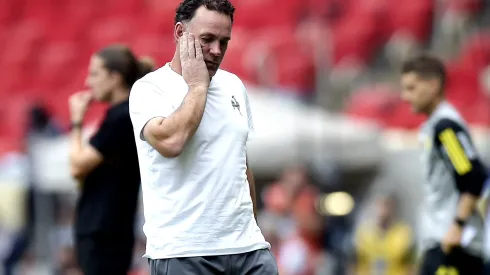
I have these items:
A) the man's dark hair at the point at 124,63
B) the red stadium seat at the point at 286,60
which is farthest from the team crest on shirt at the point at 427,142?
the red stadium seat at the point at 286,60

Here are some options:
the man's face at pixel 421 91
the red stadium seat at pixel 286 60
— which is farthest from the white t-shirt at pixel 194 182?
the red stadium seat at pixel 286 60

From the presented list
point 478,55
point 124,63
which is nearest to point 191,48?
point 124,63

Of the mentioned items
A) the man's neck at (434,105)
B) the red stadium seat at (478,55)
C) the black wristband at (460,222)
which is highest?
the red stadium seat at (478,55)

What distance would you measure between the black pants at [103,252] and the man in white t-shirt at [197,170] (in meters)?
1.86

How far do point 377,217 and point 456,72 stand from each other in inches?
133

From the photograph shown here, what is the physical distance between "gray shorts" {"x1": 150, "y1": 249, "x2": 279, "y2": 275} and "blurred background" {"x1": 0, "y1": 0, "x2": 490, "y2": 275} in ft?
17.9

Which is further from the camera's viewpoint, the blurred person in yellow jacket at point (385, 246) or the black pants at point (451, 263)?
the blurred person in yellow jacket at point (385, 246)

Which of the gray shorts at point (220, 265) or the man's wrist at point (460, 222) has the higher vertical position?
the gray shorts at point (220, 265)

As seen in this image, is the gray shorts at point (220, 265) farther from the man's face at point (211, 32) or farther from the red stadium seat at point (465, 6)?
the red stadium seat at point (465, 6)

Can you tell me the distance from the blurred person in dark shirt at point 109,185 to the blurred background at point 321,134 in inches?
148

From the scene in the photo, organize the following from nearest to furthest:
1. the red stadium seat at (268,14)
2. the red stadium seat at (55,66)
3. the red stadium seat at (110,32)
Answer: the red stadium seat at (268,14) < the red stadium seat at (110,32) < the red stadium seat at (55,66)

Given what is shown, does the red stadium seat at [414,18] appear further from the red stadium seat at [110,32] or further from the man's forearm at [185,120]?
the man's forearm at [185,120]

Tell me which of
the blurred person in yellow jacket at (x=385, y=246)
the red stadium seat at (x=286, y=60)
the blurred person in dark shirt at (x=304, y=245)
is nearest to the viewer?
the blurred person in yellow jacket at (x=385, y=246)

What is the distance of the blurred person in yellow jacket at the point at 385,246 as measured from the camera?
1025cm
